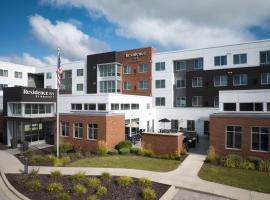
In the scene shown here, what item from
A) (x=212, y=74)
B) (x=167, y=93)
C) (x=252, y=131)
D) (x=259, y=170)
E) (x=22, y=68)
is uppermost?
(x=22, y=68)

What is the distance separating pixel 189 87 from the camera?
4066cm

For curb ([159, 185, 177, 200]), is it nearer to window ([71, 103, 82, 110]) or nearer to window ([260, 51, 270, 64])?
window ([71, 103, 82, 110])

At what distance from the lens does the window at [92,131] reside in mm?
26578

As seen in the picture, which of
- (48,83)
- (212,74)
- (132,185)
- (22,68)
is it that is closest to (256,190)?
(132,185)

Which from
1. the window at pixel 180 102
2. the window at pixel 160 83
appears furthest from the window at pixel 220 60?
the window at pixel 160 83

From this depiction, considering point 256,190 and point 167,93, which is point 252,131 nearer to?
point 256,190

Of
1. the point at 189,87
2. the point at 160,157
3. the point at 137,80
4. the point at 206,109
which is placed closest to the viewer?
the point at 160,157

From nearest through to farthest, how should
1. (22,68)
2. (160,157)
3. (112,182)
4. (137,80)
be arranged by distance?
(112,182)
(160,157)
(137,80)
(22,68)

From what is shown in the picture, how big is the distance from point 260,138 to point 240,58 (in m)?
20.3

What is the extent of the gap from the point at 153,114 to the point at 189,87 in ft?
26.8

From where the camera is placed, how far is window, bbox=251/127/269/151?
66.5 feet

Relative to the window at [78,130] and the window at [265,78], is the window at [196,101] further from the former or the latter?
the window at [78,130]

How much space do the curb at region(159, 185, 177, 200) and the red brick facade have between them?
496 inches

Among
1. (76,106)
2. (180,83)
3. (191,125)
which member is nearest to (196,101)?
(191,125)
